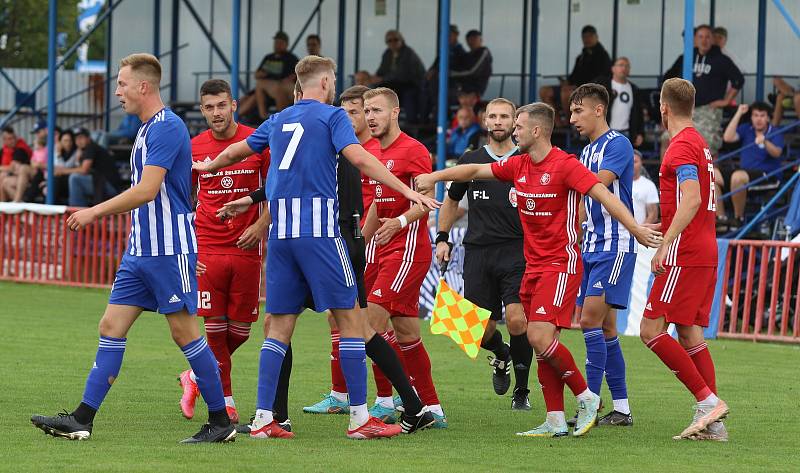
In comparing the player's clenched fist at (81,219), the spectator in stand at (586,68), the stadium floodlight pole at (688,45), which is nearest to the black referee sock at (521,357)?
the player's clenched fist at (81,219)

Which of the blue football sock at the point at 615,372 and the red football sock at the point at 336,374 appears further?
the red football sock at the point at 336,374

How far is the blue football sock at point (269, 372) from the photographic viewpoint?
24.8ft

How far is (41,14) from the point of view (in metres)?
45.4

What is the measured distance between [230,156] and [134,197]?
89 centimetres

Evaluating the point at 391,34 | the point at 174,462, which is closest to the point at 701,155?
the point at 174,462

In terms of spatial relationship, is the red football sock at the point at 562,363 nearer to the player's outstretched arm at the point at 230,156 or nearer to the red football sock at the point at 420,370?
the red football sock at the point at 420,370

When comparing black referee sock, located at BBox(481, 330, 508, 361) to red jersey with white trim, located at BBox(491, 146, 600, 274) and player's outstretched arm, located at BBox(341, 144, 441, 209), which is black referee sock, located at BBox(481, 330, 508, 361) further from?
player's outstretched arm, located at BBox(341, 144, 441, 209)

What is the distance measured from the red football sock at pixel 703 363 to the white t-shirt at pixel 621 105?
1049 centimetres

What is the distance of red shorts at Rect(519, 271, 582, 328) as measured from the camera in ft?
26.3

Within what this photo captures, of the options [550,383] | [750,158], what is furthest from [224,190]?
[750,158]

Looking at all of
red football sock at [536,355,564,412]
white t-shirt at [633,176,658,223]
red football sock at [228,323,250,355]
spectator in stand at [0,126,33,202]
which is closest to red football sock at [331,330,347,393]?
red football sock at [228,323,250,355]

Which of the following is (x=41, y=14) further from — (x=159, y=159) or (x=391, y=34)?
(x=159, y=159)

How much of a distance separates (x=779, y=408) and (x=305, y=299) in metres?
3.71

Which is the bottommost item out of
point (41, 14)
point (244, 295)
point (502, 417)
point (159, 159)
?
point (502, 417)
